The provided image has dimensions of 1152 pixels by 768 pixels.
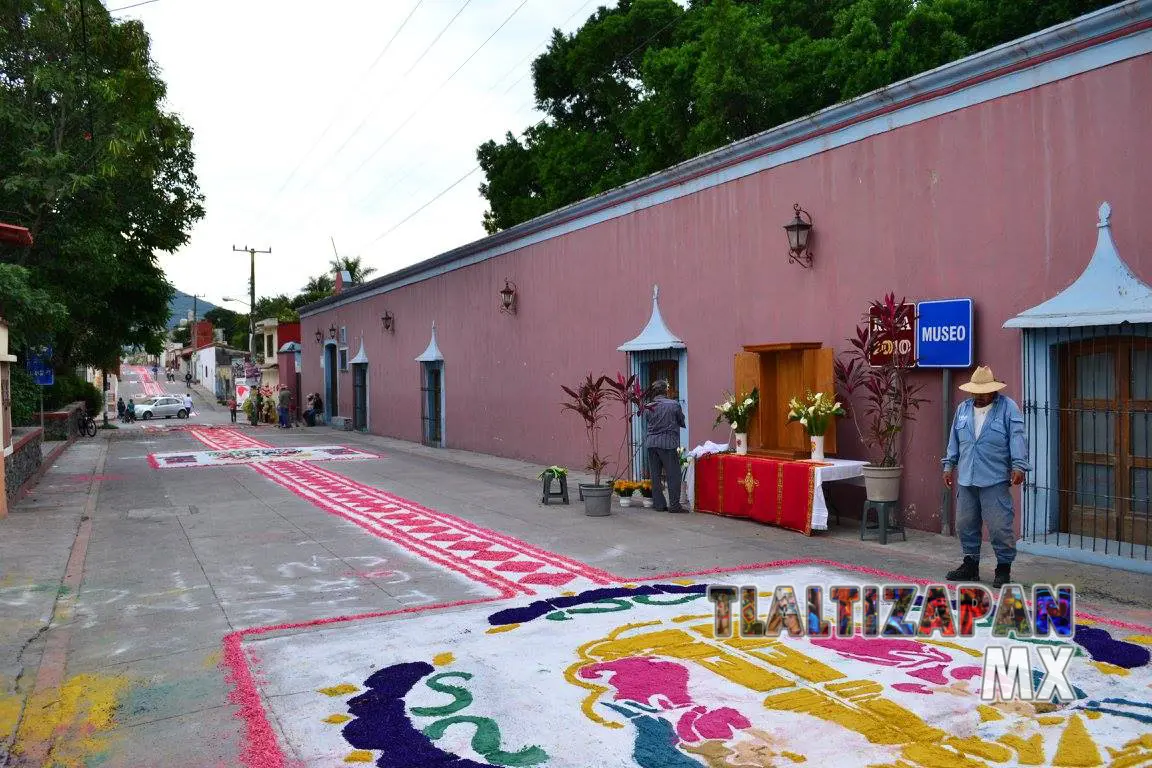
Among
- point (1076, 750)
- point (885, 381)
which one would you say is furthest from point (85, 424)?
point (1076, 750)

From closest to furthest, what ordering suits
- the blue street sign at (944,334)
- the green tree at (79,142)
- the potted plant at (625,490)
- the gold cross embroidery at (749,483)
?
the blue street sign at (944,334), the gold cross embroidery at (749,483), the potted plant at (625,490), the green tree at (79,142)

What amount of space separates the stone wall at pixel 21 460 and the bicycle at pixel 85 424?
14.8 meters

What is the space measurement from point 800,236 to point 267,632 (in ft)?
24.5

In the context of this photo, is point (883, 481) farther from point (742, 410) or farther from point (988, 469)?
point (742, 410)

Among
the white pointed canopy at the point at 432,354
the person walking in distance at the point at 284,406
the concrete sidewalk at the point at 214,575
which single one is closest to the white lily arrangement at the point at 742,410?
the concrete sidewalk at the point at 214,575

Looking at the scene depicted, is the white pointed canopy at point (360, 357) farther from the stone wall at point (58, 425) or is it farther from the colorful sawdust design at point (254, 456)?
the stone wall at point (58, 425)

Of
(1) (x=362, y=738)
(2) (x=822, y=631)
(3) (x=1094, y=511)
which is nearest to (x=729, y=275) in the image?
(3) (x=1094, y=511)

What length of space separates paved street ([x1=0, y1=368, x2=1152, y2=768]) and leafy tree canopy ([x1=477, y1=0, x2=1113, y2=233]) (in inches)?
552

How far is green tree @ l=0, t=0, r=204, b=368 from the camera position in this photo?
22.9 metres

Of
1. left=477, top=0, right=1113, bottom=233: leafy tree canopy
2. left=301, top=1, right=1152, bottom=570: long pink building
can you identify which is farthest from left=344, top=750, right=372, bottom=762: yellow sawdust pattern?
left=477, top=0, right=1113, bottom=233: leafy tree canopy

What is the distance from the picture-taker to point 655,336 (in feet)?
45.4

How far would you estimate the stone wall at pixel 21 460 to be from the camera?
1272cm

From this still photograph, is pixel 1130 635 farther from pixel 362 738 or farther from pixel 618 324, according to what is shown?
pixel 618 324

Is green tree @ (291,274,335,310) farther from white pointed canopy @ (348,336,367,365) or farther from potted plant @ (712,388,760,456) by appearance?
potted plant @ (712,388,760,456)
